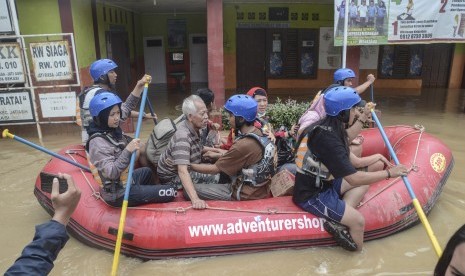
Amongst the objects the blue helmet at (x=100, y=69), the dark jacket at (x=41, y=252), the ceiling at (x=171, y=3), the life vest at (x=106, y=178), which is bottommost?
the life vest at (x=106, y=178)

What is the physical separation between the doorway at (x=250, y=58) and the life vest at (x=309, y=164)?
8.34 m

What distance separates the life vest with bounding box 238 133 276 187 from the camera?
328cm

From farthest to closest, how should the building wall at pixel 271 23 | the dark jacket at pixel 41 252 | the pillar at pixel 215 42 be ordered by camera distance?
1. the building wall at pixel 271 23
2. the pillar at pixel 215 42
3. the dark jacket at pixel 41 252

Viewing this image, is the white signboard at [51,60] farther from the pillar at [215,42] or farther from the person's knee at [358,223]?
the person's knee at [358,223]

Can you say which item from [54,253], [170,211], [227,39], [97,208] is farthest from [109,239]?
[227,39]

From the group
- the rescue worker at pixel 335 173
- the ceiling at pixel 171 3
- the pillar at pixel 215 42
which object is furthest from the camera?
the ceiling at pixel 171 3

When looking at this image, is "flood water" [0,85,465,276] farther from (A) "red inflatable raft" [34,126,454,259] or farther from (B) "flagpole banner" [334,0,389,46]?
(B) "flagpole banner" [334,0,389,46]

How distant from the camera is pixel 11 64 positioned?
664 cm

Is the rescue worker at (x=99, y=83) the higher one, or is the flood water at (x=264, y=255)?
the rescue worker at (x=99, y=83)

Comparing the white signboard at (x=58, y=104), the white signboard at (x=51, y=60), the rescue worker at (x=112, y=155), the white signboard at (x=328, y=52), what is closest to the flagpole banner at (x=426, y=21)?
the white signboard at (x=328, y=52)

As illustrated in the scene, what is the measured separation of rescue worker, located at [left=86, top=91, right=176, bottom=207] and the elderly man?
0.67ft

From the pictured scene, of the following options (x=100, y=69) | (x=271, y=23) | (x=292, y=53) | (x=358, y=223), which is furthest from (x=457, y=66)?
(x=100, y=69)

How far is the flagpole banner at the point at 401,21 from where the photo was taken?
22.7 ft

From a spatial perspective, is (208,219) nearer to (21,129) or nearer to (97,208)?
(97,208)
